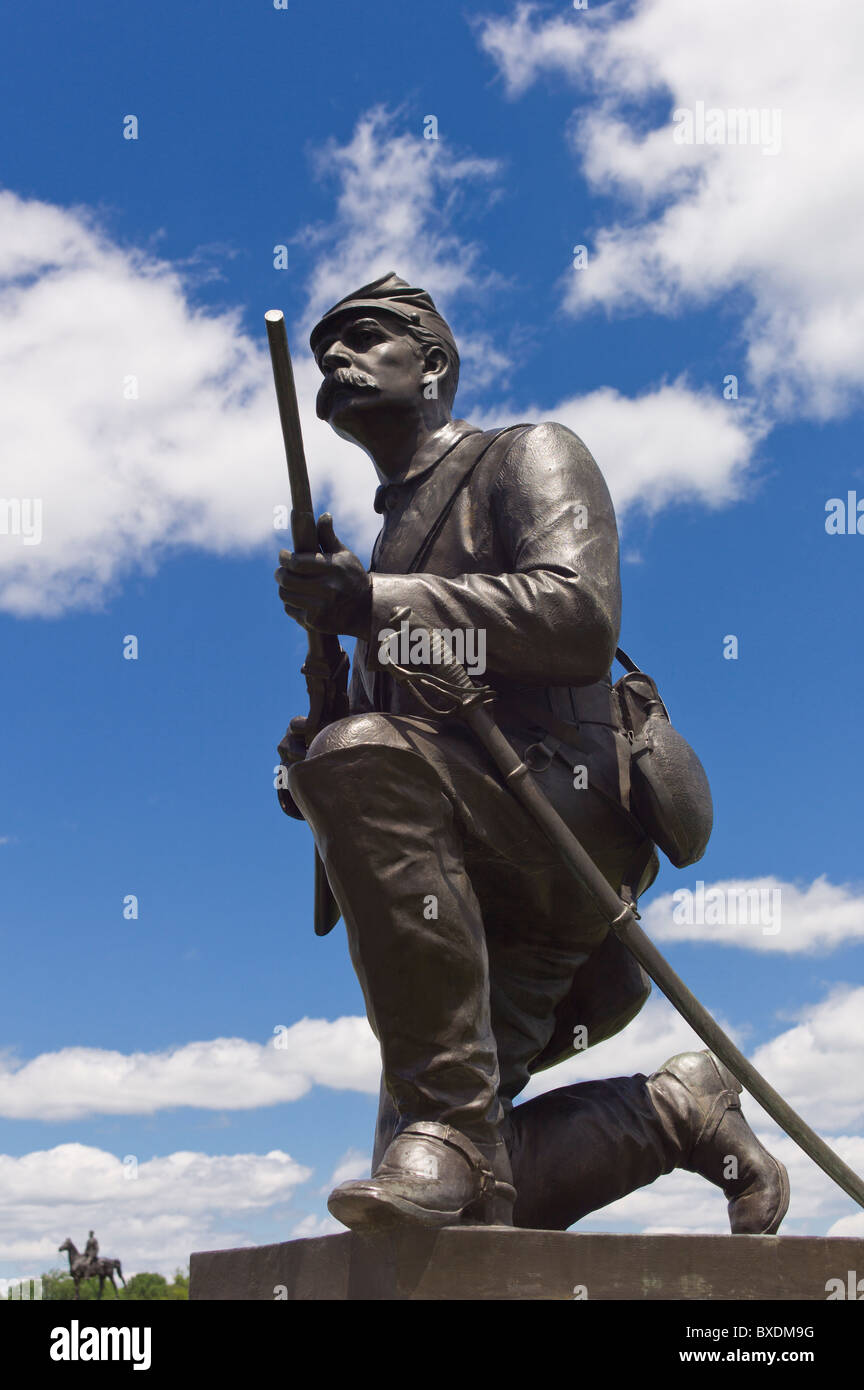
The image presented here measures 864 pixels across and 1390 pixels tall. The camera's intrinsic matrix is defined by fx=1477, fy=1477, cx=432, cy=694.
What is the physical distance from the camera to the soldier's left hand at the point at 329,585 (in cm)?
476

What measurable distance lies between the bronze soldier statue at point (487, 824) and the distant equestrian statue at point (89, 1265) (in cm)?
3049

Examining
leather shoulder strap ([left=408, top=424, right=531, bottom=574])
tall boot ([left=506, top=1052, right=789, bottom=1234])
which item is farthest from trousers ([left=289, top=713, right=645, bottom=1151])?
leather shoulder strap ([left=408, top=424, right=531, bottom=574])

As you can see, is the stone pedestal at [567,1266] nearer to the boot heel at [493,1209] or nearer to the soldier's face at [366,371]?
the boot heel at [493,1209]

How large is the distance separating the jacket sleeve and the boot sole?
5.53 ft

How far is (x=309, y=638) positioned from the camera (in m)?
5.40

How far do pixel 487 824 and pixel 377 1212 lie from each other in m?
1.33

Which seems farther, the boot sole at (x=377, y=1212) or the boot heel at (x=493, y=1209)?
the boot heel at (x=493, y=1209)

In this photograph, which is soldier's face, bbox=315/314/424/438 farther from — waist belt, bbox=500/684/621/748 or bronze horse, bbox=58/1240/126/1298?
bronze horse, bbox=58/1240/126/1298

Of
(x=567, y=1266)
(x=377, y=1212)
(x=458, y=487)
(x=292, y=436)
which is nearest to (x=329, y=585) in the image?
(x=292, y=436)

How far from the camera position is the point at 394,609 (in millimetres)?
4773

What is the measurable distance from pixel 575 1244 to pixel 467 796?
1394 mm

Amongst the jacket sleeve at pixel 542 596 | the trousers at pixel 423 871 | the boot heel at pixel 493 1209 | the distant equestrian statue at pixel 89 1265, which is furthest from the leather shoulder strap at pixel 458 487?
the distant equestrian statue at pixel 89 1265
